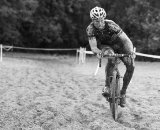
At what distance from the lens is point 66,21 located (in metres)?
36.3

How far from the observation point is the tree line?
98.6 ft

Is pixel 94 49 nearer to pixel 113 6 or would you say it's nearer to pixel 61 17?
pixel 113 6

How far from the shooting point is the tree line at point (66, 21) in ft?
98.6

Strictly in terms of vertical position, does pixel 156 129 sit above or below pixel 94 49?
below

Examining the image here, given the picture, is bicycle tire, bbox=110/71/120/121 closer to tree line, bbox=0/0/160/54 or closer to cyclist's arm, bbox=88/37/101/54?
cyclist's arm, bbox=88/37/101/54

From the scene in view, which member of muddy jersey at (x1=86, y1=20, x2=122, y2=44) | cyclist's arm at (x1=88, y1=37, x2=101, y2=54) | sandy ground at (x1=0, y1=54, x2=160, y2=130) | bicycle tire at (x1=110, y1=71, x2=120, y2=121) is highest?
muddy jersey at (x1=86, y1=20, x2=122, y2=44)

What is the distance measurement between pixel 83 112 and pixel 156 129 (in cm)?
172

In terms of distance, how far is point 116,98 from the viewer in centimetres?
660

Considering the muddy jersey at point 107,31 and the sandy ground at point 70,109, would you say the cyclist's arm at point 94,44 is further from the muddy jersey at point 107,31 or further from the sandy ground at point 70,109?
the sandy ground at point 70,109

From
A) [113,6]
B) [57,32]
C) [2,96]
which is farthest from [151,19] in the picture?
[2,96]

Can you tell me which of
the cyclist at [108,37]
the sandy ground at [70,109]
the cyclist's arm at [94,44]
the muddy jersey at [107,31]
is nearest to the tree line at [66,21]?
the sandy ground at [70,109]

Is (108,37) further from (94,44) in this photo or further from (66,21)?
(66,21)

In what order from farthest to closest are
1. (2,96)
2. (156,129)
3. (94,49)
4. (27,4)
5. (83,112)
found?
(27,4) → (2,96) → (83,112) → (94,49) → (156,129)

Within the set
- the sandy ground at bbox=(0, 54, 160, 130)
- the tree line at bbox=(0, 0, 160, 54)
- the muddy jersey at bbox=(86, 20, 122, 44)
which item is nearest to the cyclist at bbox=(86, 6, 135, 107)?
the muddy jersey at bbox=(86, 20, 122, 44)
